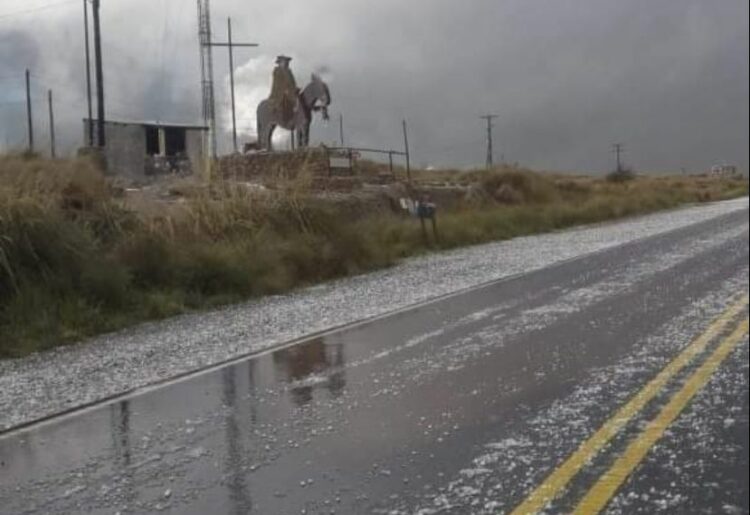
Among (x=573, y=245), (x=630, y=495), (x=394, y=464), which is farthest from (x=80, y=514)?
(x=573, y=245)

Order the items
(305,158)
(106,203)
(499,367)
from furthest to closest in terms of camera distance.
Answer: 1. (305,158)
2. (106,203)
3. (499,367)

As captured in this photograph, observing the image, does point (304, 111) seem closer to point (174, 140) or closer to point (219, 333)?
point (174, 140)

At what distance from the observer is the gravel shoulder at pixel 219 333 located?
26.6 feet

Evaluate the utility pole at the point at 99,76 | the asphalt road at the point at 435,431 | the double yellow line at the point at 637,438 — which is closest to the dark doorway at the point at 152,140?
the utility pole at the point at 99,76

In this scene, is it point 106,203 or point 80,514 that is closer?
point 80,514

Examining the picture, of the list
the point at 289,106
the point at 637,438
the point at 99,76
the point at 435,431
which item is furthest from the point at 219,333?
the point at 289,106

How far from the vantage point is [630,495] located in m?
4.58

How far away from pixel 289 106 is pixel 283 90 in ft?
2.01

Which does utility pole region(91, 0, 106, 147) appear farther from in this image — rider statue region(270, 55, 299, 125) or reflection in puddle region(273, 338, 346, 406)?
reflection in puddle region(273, 338, 346, 406)

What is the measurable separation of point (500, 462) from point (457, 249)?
19325 mm

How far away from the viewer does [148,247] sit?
15117 millimetres

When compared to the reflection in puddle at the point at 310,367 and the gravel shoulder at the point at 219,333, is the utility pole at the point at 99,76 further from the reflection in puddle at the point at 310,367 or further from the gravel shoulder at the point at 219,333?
the reflection in puddle at the point at 310,367

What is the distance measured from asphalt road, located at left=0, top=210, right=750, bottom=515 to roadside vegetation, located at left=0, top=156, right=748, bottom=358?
1.52 m

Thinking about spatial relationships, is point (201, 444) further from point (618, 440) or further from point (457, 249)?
point (457, 249)
